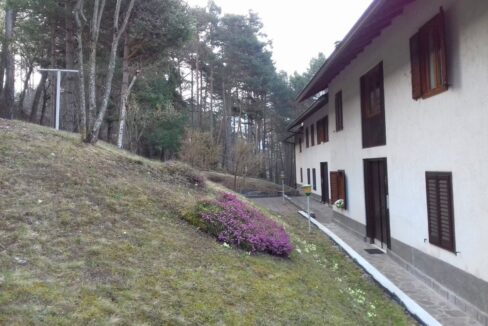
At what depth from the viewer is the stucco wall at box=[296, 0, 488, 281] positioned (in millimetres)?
5109

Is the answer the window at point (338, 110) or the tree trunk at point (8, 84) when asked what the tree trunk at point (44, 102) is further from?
the window at point (338, 110)

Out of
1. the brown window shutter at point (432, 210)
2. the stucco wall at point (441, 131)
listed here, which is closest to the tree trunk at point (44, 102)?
the stucco wall at point (441, 131)

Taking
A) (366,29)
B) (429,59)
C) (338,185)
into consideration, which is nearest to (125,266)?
(429,59)

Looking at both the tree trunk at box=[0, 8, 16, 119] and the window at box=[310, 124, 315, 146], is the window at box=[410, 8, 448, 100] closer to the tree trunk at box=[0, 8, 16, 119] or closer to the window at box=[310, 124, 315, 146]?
the tree trunk at box=[0, 8, 16, 119]

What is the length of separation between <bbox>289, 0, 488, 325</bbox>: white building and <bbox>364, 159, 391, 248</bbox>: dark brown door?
0.09ft

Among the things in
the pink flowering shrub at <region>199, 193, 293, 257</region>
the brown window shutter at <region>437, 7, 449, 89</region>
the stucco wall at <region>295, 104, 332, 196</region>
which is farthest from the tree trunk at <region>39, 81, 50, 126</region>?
the brown window shutter at <region>437, 7, 449, 89</region>

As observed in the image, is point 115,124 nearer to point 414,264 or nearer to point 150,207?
point 150,207

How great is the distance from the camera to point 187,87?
34.4m

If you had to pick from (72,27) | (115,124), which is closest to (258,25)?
→ (115,124)

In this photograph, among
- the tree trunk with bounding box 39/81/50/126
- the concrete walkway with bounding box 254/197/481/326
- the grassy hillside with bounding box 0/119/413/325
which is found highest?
the tree trunk with bounding box 39/81/50/126

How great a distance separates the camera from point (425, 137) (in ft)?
22.3

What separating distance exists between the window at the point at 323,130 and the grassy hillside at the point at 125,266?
11.9 metres

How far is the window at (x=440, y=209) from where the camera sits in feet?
19.6

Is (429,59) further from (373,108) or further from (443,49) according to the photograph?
(373,108)
